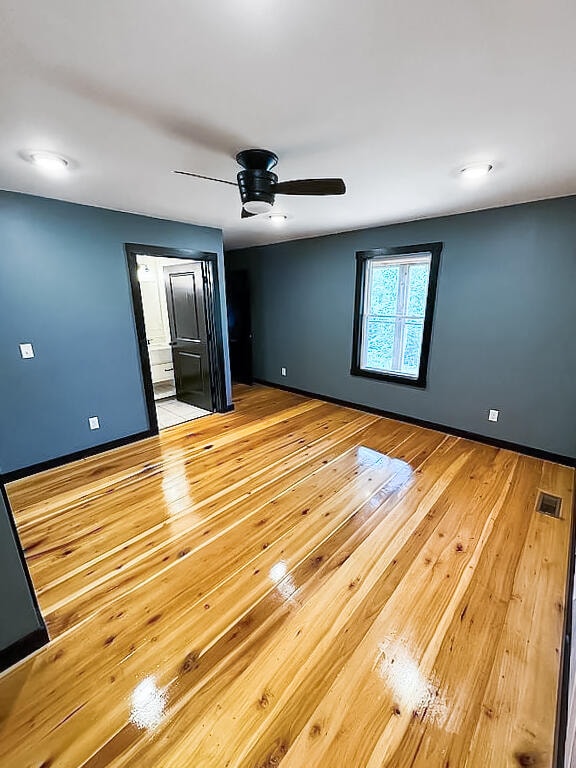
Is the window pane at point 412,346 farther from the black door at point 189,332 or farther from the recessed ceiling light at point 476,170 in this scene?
the black door at point 189,332

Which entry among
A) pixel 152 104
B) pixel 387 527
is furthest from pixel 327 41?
pixel 387 527

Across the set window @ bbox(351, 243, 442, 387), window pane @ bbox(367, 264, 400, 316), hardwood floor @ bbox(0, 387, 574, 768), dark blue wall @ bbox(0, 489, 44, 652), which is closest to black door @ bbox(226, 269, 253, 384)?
window @ bbox(351, 243, 442, 387)

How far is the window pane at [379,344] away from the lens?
4.12 metres

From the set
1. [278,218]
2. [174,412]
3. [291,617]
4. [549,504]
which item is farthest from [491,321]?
[174,412]

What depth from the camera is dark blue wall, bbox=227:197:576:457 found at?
2.85 meters

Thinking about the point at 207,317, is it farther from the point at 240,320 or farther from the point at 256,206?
the point at 256,206

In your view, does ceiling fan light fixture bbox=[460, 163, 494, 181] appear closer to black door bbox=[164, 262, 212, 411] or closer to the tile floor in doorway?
black door bbox=[164, 262, 212, 411]

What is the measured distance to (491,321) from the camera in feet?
10.5

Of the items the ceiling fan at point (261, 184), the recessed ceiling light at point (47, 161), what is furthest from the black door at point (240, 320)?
the ceiling fan at point (261, 184)

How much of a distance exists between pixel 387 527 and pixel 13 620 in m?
2.03

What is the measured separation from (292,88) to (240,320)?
4.52 meters

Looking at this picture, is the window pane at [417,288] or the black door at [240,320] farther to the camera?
the black door at [240,320]

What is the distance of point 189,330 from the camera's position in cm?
448

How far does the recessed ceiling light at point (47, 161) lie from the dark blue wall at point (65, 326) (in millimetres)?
806
